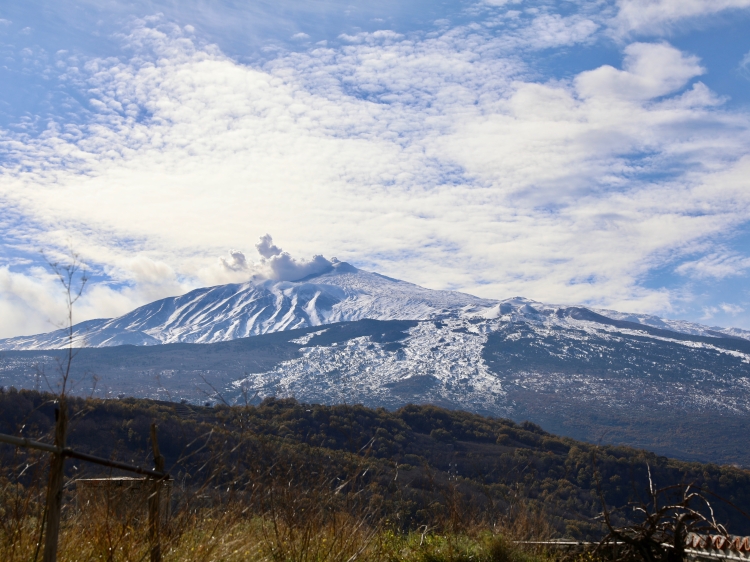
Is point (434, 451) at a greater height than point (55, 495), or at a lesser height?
lesser

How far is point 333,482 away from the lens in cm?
1332

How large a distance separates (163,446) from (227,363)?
113 metres

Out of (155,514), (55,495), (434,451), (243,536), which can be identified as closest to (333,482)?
(243,536)

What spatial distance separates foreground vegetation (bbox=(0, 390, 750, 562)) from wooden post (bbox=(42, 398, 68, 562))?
0.17 m

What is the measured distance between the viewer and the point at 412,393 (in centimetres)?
11294

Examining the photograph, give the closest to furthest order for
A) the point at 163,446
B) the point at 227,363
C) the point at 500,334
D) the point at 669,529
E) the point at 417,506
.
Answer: the point at 669,529, the point at 417,506, the point at 163,446, the point at 227,363, the point at 500,334

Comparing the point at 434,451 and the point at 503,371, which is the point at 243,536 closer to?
the point at 434,451

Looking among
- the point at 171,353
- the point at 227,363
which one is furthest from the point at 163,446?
the point at 171,353

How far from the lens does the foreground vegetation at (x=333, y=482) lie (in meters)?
4.07

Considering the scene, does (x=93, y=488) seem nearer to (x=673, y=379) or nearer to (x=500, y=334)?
(x=673, y=379)

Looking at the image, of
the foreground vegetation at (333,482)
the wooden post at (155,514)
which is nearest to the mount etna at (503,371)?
the foreground vegetation at (333,482)

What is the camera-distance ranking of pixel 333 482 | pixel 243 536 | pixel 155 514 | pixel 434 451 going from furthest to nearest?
pixel 434 451 → pixel 333 482 → pixel 243 536 → pixel 155 514

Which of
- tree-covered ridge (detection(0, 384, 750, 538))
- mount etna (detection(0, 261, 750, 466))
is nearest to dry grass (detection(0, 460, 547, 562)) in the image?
Answer: tree-covered ridge (detection(0, 384, 750, 538))

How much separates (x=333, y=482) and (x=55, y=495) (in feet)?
35.7
